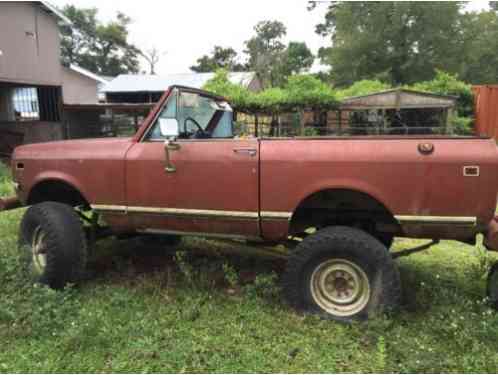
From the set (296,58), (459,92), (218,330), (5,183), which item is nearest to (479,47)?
(459,92)

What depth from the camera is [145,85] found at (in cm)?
2980

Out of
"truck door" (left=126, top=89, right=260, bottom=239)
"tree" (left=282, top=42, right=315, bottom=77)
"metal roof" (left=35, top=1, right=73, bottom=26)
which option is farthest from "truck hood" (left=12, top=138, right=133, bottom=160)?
"tree" (left=282, top=42, right=315, bottom=77)

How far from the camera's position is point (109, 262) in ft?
14.3

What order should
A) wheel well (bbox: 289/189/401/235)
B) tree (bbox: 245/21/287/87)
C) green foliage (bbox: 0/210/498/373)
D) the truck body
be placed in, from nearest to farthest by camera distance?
1. green foliage (bbox: 0/210/498/373)
2. the truck body
3. wheel well (bbox: 289/189/401/235)
4. tree (bbox: 245/21/287/87)

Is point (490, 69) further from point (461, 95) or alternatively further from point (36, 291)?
point (36, 291)

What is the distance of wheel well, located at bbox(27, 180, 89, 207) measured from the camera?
3831 mm

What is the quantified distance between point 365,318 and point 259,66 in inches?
1619

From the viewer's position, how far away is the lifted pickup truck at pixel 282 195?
277 centimetres

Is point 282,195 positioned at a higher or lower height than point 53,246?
higher

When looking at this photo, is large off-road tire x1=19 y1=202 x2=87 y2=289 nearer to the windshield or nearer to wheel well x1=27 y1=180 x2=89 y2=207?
wheel well x1=27 y1=180 x2=89 y2=207

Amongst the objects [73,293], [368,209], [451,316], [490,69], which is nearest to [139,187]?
[73,293]

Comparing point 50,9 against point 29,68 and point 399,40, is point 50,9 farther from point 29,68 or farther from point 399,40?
point 399,40

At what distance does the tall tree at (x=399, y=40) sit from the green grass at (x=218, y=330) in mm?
27725

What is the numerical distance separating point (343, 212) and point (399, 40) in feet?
96.0
